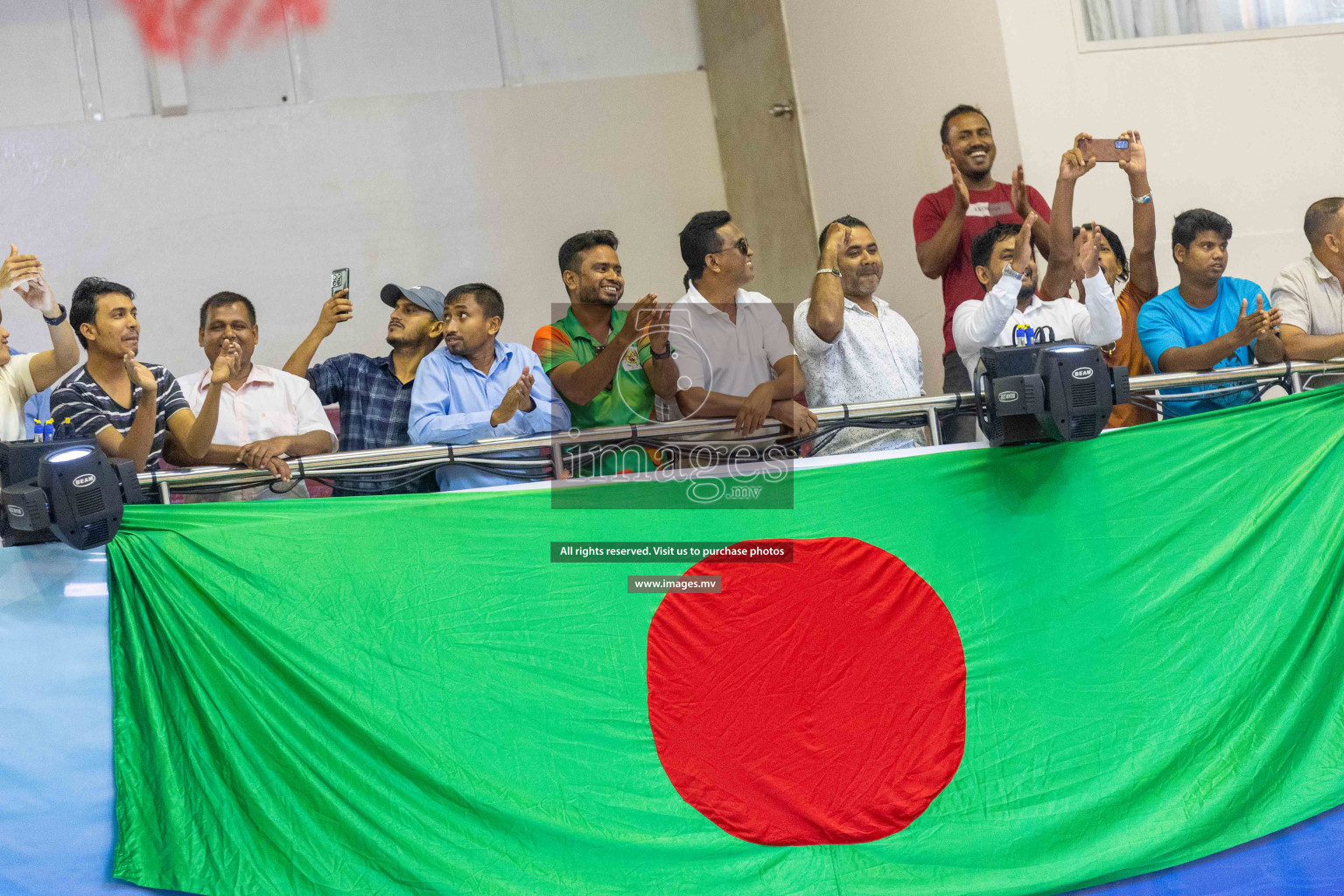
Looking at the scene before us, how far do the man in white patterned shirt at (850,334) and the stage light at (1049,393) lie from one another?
0.49 metres

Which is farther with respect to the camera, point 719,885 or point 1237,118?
point 1237,118

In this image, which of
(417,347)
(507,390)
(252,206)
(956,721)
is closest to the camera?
(956,721)

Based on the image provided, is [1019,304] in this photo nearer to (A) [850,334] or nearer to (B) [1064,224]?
(B) [1064,224]

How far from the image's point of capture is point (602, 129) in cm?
757

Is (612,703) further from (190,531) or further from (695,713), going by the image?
(190,531)

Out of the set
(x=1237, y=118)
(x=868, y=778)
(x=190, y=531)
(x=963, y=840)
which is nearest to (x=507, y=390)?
(x=190, y=531)

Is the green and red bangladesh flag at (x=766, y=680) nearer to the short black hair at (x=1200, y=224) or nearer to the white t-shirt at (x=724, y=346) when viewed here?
the white t-shirt at (x=724, y=346)

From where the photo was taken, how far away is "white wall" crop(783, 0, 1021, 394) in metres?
5.55

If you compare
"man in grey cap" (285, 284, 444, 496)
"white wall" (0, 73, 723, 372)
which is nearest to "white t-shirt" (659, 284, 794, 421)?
"man in grey cap" (285, 284, 444, 496)

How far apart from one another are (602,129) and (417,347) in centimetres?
362

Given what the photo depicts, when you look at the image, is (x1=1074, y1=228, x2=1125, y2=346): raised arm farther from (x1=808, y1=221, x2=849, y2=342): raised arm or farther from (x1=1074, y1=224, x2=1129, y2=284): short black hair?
(x1=808, y1=221, x2=849, y2=342): raised arm

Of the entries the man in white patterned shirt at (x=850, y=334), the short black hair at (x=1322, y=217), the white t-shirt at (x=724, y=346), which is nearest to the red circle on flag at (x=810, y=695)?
the white t-shirt at (x=724, y=346)

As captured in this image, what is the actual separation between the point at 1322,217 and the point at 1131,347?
809 mm

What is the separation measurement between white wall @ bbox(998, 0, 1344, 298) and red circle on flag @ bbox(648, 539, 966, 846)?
2770 mm
